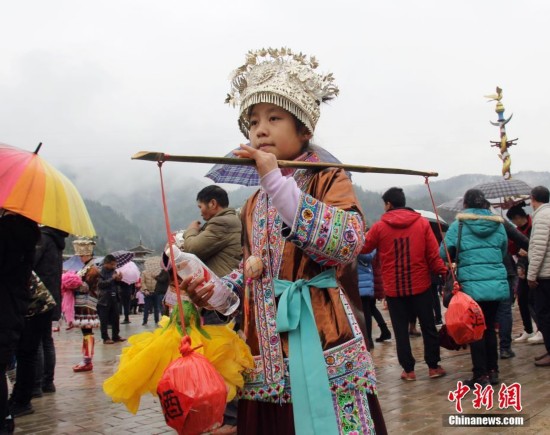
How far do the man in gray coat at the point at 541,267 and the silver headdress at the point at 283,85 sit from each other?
14.1ft

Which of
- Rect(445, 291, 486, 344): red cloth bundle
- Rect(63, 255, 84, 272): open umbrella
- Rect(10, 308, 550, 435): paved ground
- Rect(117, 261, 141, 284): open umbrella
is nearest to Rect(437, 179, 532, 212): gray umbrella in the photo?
Rect(10, 308, 550, 435): paved ground

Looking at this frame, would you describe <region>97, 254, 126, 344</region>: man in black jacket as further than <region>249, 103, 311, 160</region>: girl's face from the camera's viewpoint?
Yes

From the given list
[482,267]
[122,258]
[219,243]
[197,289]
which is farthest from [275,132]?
[122,258]

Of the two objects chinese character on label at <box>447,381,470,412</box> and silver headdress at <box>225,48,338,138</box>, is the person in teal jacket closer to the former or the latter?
chinese character on label at <box>447,381,470,412</box>

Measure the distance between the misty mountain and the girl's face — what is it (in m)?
42.7

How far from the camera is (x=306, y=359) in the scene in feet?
5.79

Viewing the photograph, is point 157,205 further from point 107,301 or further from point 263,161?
point 263,161

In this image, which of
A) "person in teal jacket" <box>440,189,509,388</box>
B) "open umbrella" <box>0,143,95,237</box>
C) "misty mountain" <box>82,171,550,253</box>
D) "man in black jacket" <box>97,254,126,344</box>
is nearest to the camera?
"open umbrella" <box>0,143,95,237</box>

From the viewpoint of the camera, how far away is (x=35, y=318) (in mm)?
5086

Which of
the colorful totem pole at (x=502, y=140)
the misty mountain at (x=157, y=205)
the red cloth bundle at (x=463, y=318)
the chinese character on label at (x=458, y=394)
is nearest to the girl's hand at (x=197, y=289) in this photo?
the red cloth bundle at (x=463, y=318)

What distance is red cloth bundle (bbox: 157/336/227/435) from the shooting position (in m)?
1.42

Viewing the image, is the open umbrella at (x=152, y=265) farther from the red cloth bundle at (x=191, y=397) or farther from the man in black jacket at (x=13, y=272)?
the red cloth bundle at (x=191, y=397)

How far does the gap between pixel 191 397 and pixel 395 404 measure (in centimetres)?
366

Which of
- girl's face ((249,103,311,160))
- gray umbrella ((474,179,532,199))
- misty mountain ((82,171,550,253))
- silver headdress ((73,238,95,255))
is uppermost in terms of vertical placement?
misty mountain ((82,171,550,253))
